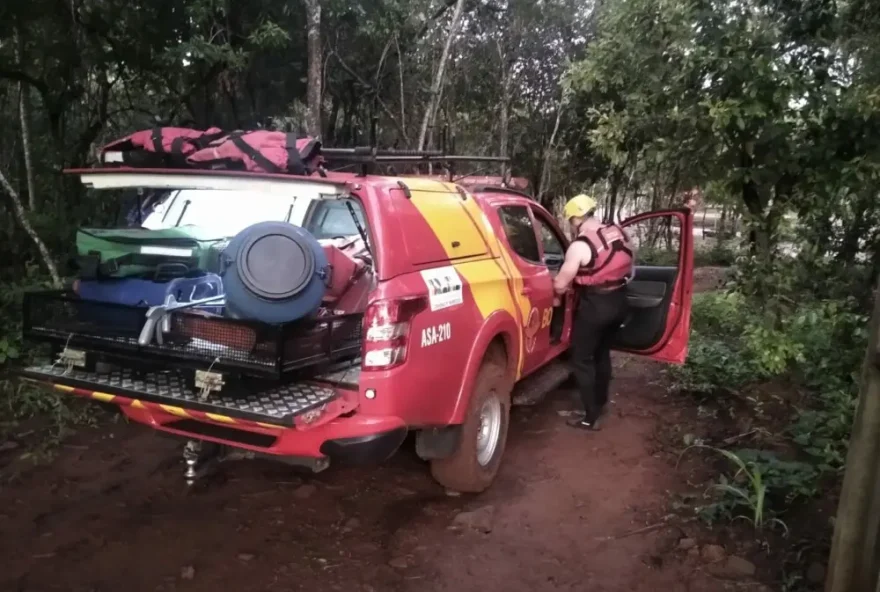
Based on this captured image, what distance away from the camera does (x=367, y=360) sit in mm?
3363

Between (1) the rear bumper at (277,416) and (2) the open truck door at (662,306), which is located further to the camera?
(2) the open truck door at (662,306)

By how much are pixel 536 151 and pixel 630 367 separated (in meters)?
9.00

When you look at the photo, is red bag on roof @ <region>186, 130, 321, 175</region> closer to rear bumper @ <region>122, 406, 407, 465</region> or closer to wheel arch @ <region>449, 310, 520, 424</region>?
rear bumper @ <region>122, 406, 407, 465</region>

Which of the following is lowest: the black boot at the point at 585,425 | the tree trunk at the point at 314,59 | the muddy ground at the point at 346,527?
the muddy ground at the point at 346,527

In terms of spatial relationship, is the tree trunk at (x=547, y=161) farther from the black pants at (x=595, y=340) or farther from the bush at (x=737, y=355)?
the black pants at (x=595, y=340)

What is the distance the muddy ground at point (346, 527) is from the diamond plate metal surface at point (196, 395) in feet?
2.85

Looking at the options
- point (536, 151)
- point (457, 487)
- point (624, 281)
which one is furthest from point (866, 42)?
point (536, 151)

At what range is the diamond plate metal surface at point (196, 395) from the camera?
126 inches

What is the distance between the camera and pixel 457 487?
4453mm

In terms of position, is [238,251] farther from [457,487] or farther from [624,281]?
[624,281]

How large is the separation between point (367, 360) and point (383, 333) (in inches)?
5.8

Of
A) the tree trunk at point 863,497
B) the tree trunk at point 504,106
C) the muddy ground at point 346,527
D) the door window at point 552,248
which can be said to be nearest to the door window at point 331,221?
the muddy ground at point 346,527

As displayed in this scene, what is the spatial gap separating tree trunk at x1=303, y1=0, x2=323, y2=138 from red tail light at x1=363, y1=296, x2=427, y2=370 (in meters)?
5.04

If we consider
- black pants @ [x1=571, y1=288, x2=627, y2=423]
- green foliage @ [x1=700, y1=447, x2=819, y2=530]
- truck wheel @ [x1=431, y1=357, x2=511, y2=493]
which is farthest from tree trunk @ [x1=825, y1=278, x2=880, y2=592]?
black pants @ [x1=571, y1=288, x2=627, y2=423]
